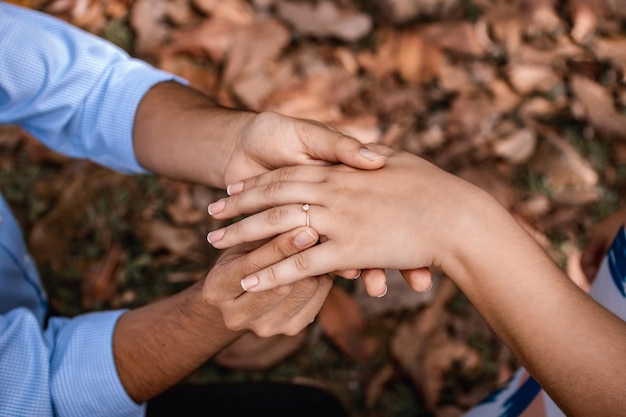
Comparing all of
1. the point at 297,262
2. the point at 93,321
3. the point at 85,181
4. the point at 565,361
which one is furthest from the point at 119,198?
the point at 565,361

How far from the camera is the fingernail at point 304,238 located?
1.08 meters

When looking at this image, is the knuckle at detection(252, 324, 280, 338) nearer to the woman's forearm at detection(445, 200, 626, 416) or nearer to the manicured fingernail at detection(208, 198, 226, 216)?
the manicured fingernail at detection(208, 198, 226, 216)

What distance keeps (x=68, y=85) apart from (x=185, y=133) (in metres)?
0.28

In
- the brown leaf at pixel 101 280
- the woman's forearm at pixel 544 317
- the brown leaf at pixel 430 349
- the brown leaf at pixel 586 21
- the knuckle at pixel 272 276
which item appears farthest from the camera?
the brown leaf at pixel 586 21

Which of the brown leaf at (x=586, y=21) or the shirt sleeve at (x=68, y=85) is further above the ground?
the shirt sleeve at (x=68, y=85)

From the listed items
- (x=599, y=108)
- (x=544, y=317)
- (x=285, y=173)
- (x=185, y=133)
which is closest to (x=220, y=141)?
(x=185, y=133)

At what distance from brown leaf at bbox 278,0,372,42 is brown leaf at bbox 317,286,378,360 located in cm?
83

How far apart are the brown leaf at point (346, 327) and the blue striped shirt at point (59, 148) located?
0.72 m

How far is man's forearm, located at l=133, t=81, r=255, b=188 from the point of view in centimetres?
130

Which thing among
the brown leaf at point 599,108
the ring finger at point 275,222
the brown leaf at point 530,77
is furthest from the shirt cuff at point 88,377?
the brown leaf at point 599,108

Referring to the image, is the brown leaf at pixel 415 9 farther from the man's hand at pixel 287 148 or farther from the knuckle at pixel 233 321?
the knuckle at pixel 233 321

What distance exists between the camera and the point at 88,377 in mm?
1176

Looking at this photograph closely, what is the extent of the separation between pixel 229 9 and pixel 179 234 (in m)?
0.74

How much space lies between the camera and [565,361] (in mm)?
916
